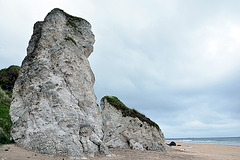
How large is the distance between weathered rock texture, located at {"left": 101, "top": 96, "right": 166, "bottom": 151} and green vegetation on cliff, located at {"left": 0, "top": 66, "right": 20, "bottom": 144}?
33.1ft

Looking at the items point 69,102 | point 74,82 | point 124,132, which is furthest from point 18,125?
point 124,132

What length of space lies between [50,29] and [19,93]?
505 centimetres

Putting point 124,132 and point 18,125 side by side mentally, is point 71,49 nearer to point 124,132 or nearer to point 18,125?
point 18,125

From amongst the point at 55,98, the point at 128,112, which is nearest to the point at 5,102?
the point at 55,98

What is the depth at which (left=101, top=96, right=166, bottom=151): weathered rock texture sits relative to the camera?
17281 millimetres

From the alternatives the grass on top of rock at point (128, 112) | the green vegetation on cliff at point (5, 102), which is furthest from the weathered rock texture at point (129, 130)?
the green vegetation on cliff at point (5, 102)

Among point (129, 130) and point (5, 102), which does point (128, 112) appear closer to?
point (129, 130)

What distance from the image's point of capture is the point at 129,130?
17.8 metres

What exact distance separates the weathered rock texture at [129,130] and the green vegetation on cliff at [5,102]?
10100mm

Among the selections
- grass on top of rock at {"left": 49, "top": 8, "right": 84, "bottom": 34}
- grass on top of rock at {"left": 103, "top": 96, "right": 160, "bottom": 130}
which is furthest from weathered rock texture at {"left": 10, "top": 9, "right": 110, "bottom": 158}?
grass on top of rock at {"left": 103, "top": 96, "right": 160, "bottom": 130}

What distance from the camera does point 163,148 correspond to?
17297mm

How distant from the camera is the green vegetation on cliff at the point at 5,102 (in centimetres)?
880

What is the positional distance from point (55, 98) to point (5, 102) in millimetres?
8082

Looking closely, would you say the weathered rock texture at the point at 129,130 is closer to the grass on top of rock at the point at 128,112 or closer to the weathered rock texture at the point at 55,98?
the grass on top of rock at the point at 128,112
